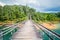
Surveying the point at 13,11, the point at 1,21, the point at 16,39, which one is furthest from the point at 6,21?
the point at 16,39

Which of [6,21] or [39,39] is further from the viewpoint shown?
[6,21]

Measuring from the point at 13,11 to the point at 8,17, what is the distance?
353 inches

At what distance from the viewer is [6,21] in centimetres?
12975

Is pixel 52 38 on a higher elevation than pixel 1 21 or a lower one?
higher

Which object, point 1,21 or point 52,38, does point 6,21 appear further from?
point 52,38

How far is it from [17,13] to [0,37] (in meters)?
128

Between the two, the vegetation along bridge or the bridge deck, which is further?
the bridge deck

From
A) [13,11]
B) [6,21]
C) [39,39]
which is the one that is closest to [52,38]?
[39,39]

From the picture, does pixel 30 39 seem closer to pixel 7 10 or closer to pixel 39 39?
pixel 39 39

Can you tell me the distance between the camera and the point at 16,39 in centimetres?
1705

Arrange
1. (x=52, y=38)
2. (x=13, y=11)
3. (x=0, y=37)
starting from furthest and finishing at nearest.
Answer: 1. (x=13, y=11)
2. (x=0, y=37)
3. (x=52, y=38)

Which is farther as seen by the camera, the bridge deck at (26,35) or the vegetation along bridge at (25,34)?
the bridge deck at (26,35)

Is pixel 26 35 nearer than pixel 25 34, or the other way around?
pixel 26 35

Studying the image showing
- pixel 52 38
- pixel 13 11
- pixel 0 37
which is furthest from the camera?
pixel 13 11
